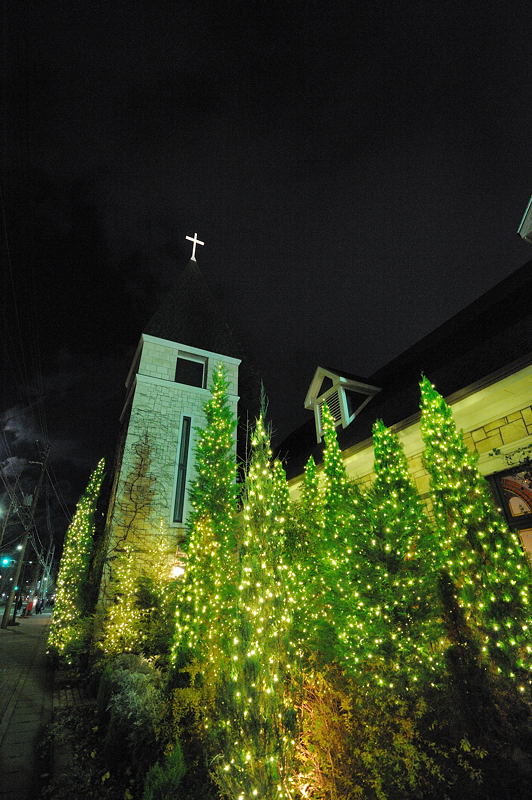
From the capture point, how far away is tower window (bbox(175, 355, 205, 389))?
50.6 feet

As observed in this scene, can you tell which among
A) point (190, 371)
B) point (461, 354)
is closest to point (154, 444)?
point (190, 371)

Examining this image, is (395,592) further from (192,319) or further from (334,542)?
(192,319)

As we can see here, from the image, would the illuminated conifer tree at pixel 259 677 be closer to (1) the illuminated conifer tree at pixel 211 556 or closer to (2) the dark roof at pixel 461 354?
(1) the illuminated conifer tree at pixel 211 556

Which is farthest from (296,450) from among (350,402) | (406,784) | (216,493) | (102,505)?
(406,784)

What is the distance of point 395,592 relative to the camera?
5.96 metres

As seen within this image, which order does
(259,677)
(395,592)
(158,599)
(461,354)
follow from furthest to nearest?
(158,599), (461,354), (395,592), (259,677)

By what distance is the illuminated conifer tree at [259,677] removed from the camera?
12.9 feet

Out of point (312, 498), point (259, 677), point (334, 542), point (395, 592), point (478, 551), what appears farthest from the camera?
point (312, 498)

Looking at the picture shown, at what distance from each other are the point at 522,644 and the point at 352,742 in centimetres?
267

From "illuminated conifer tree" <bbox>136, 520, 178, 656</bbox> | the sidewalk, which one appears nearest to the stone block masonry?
"illuminated conifer tree" <bbox>136, 520, 178, 656</bbox>

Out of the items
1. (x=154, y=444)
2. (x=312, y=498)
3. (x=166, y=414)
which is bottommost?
(x=312, y=498)

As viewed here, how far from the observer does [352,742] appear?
15.3ft

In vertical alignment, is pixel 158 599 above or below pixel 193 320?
below

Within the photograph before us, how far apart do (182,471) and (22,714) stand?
24.6 feet
